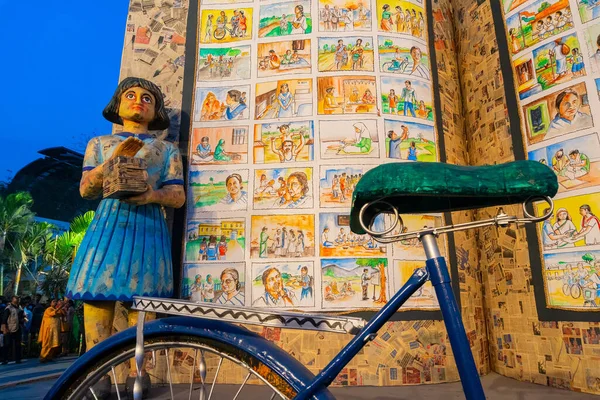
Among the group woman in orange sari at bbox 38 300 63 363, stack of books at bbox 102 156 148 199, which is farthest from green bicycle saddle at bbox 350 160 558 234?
woman in orange sari at bbox 38 300 63 363

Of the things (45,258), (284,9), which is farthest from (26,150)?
(284,9)

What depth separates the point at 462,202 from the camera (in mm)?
1009

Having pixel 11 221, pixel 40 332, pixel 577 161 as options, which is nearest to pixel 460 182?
pixel 577 161

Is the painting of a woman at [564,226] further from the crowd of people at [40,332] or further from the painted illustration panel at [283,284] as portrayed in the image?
the crowd of people at [40,332]

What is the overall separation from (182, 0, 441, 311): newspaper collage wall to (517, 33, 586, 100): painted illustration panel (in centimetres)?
62

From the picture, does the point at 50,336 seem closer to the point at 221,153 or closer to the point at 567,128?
the point at 221,153

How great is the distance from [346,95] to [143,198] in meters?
1.46

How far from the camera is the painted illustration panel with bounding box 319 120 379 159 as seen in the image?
2.61 meters

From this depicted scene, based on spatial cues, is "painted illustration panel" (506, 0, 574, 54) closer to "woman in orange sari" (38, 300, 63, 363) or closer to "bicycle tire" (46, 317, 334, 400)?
"bicycle tire" (46, 317, 334, 400)

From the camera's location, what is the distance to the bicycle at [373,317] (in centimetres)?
89

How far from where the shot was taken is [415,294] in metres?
2.48

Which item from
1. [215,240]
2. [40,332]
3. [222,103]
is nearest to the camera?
[215,240]

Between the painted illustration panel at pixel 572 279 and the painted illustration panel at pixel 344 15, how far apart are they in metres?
1.89

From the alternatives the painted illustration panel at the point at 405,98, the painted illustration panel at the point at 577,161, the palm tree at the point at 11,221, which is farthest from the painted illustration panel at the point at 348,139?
the palm tree at the point at 11,221
